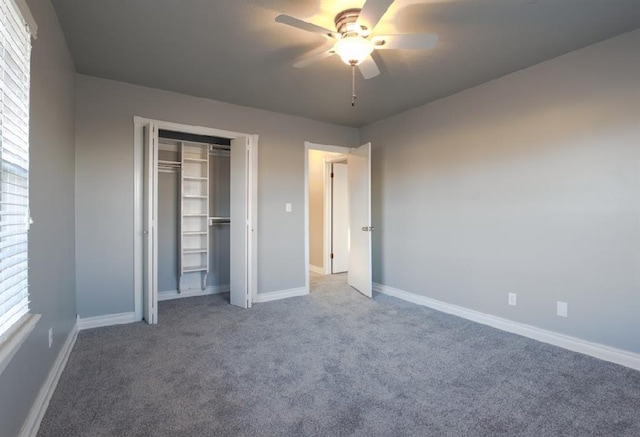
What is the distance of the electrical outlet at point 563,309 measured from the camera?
2752 millimetres

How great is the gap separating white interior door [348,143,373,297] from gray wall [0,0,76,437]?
3199 millimetres

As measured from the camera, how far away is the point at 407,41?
2.08 metres

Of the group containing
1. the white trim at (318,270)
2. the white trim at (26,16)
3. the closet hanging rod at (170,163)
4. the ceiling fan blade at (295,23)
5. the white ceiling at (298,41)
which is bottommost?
the white trim at (318,270)

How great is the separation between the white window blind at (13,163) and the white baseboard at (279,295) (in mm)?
2723

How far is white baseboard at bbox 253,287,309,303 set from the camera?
4.16 m

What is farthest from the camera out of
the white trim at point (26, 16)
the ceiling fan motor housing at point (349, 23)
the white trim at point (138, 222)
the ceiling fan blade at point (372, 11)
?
the white trim at point (138, 222)

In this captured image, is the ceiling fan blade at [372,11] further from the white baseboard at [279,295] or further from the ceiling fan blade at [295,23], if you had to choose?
the white baseboard at [279,295]

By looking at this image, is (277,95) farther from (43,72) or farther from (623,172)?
(623,172)

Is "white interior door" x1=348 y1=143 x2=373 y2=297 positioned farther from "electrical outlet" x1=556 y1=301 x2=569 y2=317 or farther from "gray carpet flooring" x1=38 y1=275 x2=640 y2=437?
"electrical outlet" x1=556 y1=301 x2=569 y2=317

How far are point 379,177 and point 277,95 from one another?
184 cm

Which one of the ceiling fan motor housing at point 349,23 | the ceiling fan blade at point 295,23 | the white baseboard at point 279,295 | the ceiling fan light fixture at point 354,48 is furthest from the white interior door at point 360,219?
the ceiling fan blade at point 295,23

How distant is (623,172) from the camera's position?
245cm

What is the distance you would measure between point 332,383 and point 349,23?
2386mm

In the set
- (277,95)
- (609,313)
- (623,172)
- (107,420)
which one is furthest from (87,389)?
(623,172)
